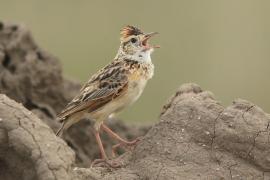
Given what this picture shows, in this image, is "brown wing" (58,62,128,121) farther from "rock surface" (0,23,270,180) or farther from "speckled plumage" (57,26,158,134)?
"rock surface" (0,23,270,180)

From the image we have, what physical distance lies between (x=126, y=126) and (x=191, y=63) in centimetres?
601

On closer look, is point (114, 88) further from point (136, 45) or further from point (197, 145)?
point (197, 145)

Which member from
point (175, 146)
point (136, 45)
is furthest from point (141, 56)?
point (175, 146)

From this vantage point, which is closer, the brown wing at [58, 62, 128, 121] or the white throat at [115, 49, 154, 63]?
the brown wing at [58, 62, 128, 121]

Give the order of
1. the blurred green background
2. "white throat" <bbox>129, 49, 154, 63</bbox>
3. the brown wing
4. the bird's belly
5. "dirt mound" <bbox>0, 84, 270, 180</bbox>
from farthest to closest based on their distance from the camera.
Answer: the blurred green background
"white throat" <bbox>129, 49, 154, 63</bbox>
the bird's belly
the brown wing
"dirt mound" <bbox>0, 84, 270, 180</bbox>

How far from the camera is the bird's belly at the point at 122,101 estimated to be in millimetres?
9461

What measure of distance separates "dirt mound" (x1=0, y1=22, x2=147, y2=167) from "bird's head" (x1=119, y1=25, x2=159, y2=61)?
4.68ft

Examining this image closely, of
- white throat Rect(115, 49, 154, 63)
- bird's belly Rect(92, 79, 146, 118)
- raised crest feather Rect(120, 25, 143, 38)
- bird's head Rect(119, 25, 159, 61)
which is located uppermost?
raised crest feather Rect(120, 25, 143, 38)

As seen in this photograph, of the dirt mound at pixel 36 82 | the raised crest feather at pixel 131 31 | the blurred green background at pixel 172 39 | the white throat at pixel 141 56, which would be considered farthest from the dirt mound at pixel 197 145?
the blurred green background at pixel 172 39

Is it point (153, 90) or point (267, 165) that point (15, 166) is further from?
point (153, 90)

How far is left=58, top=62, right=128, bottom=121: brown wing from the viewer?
934cm

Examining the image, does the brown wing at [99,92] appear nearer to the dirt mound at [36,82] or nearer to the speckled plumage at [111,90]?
the speckled plumage at [111,90]

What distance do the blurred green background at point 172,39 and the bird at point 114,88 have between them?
6.70 metres

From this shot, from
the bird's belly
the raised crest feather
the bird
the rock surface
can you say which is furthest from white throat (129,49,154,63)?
the rock surface
